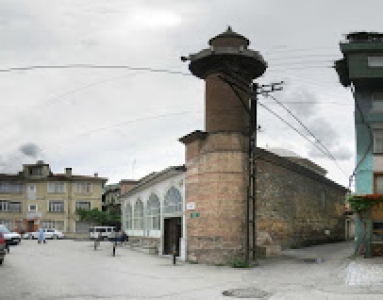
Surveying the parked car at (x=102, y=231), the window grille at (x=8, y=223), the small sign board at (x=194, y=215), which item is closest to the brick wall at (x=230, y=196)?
the small sign board at (x=194, y=215)

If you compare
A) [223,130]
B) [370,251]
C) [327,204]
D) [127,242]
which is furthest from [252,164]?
[127,242]

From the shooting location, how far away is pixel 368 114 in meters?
23.2

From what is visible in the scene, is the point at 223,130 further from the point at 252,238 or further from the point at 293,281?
the point at 293,281

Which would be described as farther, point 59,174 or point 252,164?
point 59,174

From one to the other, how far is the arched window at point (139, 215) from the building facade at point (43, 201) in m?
29.3

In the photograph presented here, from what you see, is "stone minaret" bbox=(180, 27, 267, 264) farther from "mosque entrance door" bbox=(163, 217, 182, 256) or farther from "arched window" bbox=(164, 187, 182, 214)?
"mosque entrance door" bbox=(163, 217, 182, 256)

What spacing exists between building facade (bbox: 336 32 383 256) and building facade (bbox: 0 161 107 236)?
48.5 metres

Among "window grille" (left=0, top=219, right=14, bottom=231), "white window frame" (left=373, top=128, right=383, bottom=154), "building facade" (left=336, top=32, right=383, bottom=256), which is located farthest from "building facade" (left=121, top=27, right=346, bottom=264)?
"window grille" (left=0, top=219, right=14, bottom=231)

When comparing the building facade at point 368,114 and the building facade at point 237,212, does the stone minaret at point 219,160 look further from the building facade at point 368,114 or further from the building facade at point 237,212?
the building facade at point 368,114

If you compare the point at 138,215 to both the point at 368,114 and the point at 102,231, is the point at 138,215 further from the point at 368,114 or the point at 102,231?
the point at 102,231

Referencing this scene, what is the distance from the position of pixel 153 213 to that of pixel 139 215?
4896mm

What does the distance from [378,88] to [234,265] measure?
10894 millimetres

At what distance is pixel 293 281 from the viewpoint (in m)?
16.2

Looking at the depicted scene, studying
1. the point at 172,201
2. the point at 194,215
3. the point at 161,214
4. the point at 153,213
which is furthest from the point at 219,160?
the point at 153,213
